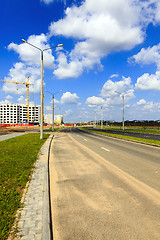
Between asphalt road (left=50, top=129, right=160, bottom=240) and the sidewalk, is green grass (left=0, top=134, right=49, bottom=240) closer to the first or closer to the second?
the sidewalk

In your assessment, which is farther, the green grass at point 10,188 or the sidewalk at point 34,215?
the green grass at point 10,188

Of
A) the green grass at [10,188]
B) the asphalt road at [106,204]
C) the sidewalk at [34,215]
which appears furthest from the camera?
the green grass at [10,188]

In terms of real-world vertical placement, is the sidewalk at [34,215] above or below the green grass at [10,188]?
below

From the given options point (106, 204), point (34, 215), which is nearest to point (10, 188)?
point (34, 215)

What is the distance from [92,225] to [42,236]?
1.00 metres

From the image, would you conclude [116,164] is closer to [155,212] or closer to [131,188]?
[131,188]

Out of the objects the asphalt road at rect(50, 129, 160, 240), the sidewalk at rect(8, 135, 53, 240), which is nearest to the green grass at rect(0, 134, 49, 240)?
the sidewalk at rect(8, 135, 53, 240)

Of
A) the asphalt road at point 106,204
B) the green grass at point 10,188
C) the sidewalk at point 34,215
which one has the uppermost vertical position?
the green grass at point 10,188

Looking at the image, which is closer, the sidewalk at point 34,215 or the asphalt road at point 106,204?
the sidewalk at point 34,215

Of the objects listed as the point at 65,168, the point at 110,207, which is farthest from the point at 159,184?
the point at 65,168

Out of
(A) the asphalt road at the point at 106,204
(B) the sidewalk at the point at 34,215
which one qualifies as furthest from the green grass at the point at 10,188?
(A) the asphalt road at the point at 106,204

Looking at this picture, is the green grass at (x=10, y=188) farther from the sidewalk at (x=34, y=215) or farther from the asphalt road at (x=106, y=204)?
the asphalt road at (x=106, y=204)

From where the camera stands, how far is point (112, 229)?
3268mm

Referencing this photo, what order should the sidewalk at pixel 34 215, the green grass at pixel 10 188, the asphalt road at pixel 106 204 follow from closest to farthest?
the sidewalk at pixel 34 215, the asphalt road at pixel 106 204, the green grass at pixel 10 188
